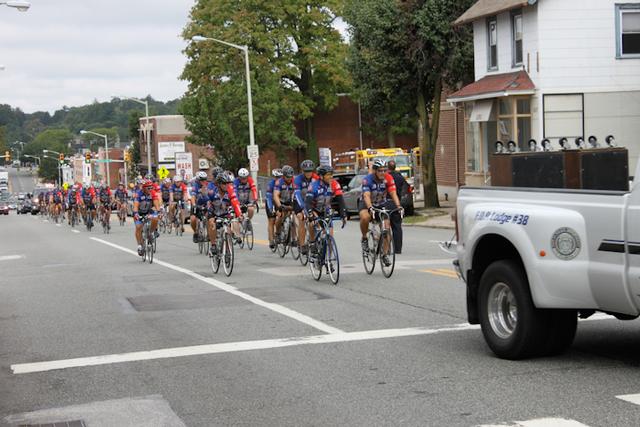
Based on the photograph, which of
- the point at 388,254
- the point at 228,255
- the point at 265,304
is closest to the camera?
the point at 265,304

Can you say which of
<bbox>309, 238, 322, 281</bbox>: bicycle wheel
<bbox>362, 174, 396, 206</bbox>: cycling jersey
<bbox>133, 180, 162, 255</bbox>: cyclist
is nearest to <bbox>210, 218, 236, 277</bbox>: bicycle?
<bbox>309, 238, 322, 281</bbox>: bicycle wheel

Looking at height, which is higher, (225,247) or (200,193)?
(200,193)

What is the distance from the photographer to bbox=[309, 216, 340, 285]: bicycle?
15508 millimetres

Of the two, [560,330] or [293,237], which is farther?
[293,237]

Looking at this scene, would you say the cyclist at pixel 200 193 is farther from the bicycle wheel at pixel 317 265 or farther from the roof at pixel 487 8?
the roof at pixel 487 8

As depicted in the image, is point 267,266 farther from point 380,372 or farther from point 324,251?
point 380,372

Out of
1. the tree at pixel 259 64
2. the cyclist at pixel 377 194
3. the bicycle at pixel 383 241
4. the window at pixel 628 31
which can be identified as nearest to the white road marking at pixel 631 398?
the bicycle at pixel 383 241

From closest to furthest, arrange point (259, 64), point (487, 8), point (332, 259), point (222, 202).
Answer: point (332, 259), point (222, 202), point (487, 8), point (259, 64)

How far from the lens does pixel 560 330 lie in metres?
8.43

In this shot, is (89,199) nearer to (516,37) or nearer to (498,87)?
(498,87)

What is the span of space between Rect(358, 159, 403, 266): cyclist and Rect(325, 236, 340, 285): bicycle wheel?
2.01ft

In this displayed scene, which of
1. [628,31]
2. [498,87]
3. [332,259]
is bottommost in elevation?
[332,259]

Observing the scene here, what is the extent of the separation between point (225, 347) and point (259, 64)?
171ft

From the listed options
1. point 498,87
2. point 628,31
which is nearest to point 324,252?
→ point 498,87
